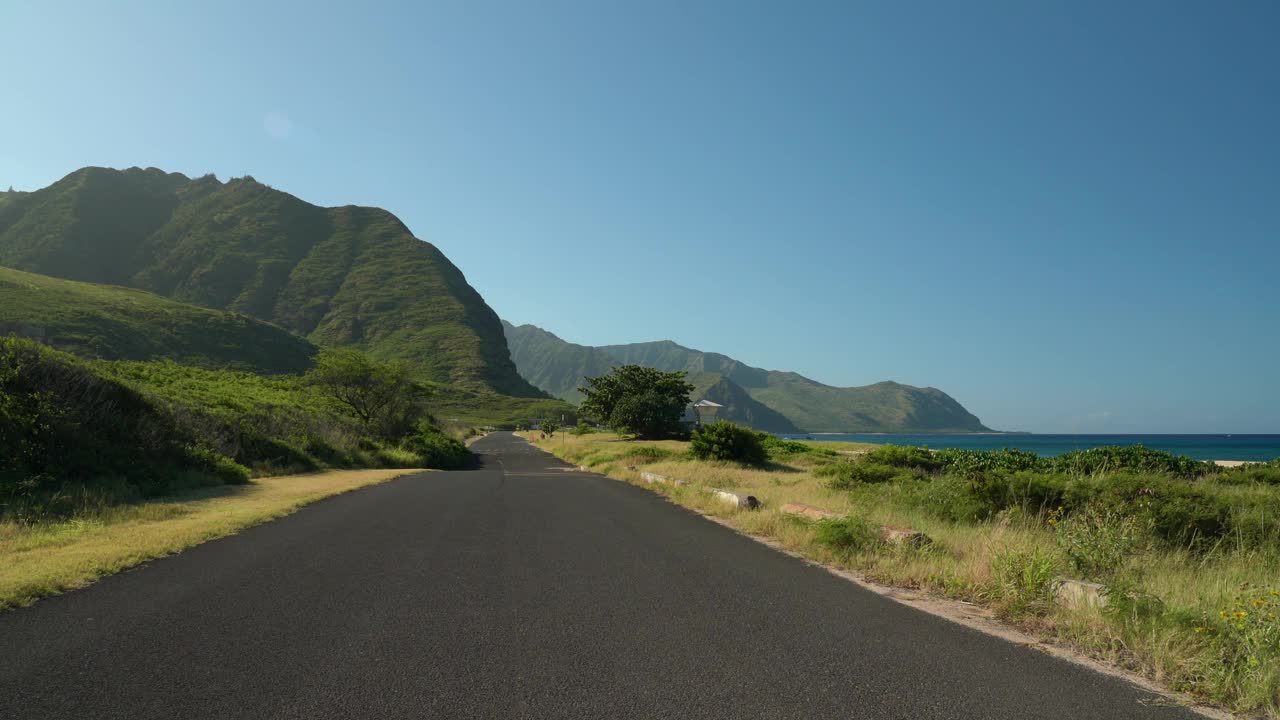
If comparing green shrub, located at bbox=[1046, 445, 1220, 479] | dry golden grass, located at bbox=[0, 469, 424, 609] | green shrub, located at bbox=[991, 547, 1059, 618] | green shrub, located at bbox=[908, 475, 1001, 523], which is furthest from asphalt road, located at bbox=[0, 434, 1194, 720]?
green shrub, located at bbox=[1046, 445, 1220, 479]

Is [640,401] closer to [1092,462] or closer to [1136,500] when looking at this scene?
[1092,462]

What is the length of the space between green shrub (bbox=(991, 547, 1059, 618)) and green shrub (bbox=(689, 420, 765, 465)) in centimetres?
2458

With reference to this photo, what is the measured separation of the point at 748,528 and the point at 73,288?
149 metres

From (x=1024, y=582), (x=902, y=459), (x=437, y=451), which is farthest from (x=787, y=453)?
(x=1024, y=582)

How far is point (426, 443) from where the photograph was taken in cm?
4362

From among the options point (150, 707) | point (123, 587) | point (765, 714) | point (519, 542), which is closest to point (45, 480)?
point (123, 587)

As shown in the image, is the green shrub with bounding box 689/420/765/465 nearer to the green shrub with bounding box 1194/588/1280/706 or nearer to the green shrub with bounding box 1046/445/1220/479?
the green shrub with bounding box 1046/445/1220/479

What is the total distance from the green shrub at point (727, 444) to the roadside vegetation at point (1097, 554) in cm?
1223

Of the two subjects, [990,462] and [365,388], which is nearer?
[990,462]

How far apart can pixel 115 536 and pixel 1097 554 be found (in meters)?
13.4

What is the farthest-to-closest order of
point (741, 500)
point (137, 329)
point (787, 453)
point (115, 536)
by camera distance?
point (137, 329), point (787, 453), point (741, 500), point (115, 536)

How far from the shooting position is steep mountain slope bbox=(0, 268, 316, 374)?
87.2 metres

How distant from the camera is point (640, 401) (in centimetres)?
5425

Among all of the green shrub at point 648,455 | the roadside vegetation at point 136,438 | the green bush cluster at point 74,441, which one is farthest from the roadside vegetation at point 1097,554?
the green shrub at point 648,455
